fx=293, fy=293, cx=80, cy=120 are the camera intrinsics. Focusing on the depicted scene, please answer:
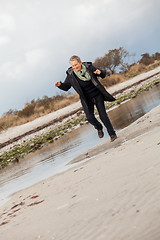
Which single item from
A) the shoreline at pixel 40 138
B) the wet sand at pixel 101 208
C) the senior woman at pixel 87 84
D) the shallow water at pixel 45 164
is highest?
the senior woman at pixel 87 84

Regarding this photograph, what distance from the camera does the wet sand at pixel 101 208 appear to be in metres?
1.85

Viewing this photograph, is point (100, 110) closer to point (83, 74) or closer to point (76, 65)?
point (83, 74)

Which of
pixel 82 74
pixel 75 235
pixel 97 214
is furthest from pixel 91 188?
pixel 82 74

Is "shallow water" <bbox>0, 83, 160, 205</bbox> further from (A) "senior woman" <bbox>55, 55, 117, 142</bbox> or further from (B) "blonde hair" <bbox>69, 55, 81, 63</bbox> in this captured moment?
(B) "blonde hair" <bbox>69, 55, 81, 63</bbox>

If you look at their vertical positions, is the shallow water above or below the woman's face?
below

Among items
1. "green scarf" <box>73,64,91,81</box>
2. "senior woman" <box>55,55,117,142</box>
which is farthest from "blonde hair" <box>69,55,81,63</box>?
"green scarf" <box>73,64,91,81</box>

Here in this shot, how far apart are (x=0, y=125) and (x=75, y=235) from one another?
2800cm

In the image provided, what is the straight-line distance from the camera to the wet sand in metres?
1.85

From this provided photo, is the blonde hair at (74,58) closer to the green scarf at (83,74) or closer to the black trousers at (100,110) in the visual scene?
the green scarf at (83,74)

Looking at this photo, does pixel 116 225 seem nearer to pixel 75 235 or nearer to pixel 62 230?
pixel 75 235

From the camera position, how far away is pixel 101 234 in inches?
74.1

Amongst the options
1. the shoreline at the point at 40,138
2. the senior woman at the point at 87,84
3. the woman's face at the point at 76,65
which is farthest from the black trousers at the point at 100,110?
the shoreline at the point at 40,138

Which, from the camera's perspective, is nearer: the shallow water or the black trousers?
the shallow water

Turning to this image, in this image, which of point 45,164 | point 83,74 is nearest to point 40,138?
point 45,164
